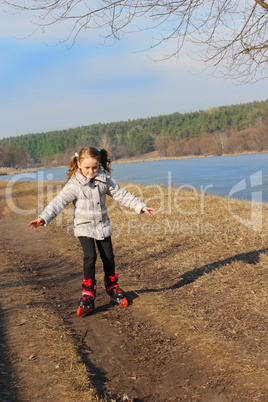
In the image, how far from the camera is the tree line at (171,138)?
83.9 meters

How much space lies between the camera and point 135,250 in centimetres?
775

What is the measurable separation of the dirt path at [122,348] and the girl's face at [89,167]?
5.31 feet

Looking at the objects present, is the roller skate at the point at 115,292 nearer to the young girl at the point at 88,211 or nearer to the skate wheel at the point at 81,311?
the young girl at the point at 88,211

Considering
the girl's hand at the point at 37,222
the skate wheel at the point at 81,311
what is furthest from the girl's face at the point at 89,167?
the skate wheel at the point at 81,311

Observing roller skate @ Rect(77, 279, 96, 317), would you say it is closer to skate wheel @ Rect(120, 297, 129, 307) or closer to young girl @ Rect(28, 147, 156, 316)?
young girl @ Rect(28, 147, 156, 316)

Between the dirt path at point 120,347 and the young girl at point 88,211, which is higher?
the young girl at point 88,211

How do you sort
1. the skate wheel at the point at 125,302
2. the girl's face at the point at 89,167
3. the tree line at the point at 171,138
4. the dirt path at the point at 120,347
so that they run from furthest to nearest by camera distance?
the tree line at the point at 171,138
the skate wheel at the point at 125,302
the girl's face at the point at 89,167
the dirt path at the point at 120,347

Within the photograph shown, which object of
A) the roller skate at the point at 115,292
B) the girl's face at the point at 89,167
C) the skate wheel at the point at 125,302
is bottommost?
the skate wheel at the point at 125,302

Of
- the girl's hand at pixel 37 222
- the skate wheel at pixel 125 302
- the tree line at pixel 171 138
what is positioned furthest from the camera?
the tree line at pixel 171 138

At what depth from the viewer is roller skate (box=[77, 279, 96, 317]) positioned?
4.48m

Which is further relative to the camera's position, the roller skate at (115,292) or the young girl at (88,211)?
the roller skate at (115,292)

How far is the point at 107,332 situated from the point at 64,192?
1675mm

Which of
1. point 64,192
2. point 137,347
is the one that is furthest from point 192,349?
point 64,192

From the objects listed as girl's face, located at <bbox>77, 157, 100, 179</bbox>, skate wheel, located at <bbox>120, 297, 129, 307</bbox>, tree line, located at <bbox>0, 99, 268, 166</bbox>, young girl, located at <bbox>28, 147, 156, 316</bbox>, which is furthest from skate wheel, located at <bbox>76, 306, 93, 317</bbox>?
tree line, located at <bbox>0, 99, 268, 166</bbox>
